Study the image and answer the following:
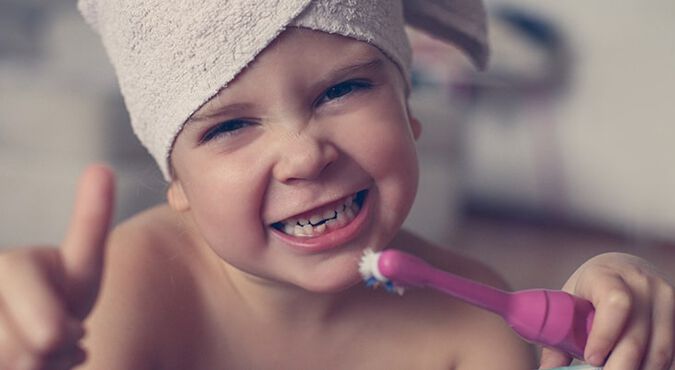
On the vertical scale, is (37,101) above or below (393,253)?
below

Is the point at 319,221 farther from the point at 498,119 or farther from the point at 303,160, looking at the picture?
the point at 498,119

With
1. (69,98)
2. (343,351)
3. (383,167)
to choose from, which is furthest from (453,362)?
(69,98)

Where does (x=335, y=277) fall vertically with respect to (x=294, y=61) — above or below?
below

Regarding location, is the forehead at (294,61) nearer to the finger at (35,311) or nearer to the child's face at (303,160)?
the child's face at (303,160)

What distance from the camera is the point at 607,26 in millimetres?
1726

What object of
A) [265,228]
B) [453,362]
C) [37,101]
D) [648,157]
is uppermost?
[265,228]

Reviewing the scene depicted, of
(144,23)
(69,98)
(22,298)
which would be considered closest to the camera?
(22,298)

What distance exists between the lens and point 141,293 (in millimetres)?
614

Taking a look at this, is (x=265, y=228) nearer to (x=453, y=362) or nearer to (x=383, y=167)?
(x=383, y=167)

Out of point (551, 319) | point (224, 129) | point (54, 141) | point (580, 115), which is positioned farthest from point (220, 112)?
point (580, 115)

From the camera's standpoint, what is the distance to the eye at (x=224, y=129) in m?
0.53

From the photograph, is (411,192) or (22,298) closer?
(22,298)

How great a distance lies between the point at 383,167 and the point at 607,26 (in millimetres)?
1301

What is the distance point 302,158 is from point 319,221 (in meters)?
0.05
